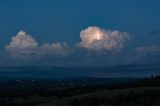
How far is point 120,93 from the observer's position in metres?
99.8

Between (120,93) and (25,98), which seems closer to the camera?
(120,93)

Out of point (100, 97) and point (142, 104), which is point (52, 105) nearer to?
point (100, 97)

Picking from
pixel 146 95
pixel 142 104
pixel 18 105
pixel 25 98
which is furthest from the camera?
pixel 25 98

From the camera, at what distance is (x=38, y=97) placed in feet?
474

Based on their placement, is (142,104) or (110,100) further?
(110,100)

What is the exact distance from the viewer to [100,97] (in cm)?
9825

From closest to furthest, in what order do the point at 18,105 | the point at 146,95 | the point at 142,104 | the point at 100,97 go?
the point at 142,104 → the point at 146,95 → the point at 100,97 → the point at 18,105

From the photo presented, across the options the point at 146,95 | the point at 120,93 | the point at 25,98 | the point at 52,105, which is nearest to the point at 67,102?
the point at 52,105

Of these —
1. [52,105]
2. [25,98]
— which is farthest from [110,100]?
[25,98]

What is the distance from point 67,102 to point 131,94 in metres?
12.2

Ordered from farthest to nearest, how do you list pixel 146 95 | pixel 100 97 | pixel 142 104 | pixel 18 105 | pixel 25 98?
pixel 25 98, pixel 18 105, pixel 100 97, pixel 146 95, pixel 142 104

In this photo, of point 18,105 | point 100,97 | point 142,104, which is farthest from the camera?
point 18,105

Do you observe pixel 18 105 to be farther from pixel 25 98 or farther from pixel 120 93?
pixel 120 93

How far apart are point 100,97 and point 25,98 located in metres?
47.2
